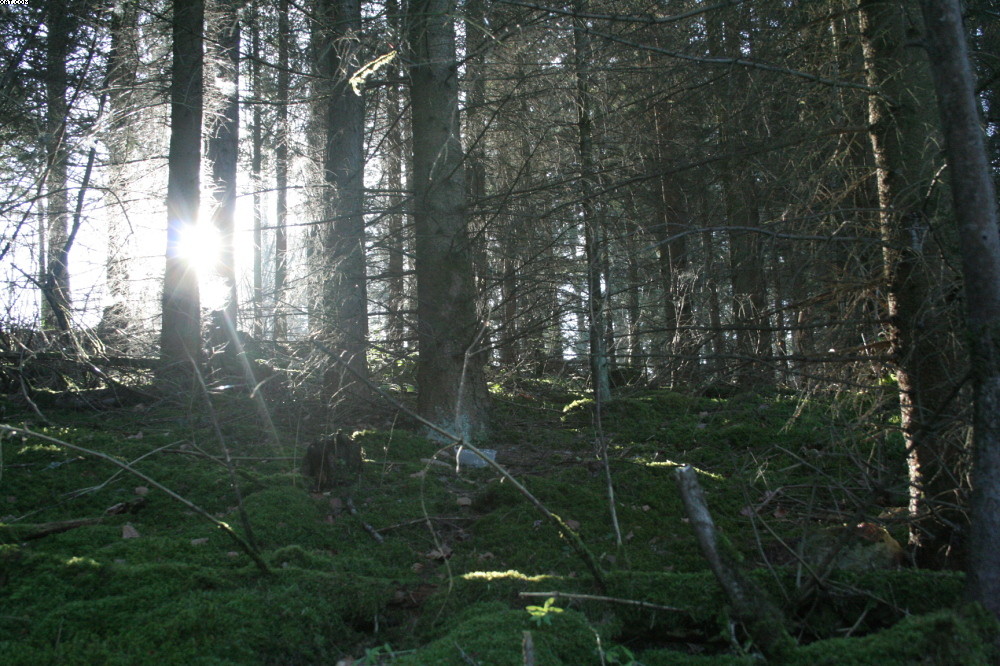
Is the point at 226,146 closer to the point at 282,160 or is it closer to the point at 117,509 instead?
the point at 282,160

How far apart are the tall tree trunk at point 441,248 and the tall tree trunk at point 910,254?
3906 mm

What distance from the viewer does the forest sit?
2.70m

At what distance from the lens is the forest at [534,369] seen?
8.86ft

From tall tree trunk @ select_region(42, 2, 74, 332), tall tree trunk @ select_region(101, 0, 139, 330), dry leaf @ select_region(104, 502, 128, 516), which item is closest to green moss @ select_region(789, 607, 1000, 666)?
dry leaf @ select_region(104, 502, 128, 516)

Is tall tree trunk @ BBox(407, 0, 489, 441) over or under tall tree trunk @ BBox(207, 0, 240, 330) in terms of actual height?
under

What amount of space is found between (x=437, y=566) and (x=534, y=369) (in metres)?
6.00

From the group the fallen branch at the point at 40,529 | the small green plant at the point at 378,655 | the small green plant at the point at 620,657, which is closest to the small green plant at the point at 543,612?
the small green plant at the point at 620,657

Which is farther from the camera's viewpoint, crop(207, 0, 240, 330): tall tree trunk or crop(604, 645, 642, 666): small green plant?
crop(207, 0, 240, 330): tall tree trunk

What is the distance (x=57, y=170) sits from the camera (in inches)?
266

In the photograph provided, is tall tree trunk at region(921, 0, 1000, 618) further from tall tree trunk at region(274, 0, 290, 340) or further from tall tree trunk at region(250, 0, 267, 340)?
tall tree trunk at region(274, 0, 290, 340)

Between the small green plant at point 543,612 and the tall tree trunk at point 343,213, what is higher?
the tall tree trunk at point 343,213

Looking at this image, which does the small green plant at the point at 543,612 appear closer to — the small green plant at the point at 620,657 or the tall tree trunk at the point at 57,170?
the small green plant at the point at 620,657

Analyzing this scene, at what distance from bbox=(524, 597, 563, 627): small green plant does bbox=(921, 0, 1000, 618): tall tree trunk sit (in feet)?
5.23

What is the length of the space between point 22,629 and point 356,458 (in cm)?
284
